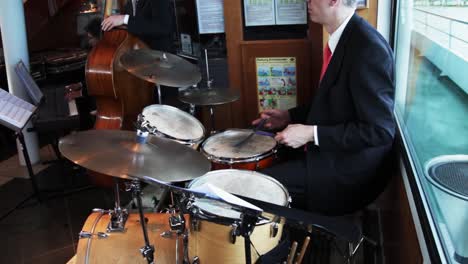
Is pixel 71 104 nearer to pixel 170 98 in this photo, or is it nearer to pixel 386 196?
pixel 170 98

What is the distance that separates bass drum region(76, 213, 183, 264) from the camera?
1.56 meters

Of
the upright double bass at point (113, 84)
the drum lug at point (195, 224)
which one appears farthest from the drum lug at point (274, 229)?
the upright double bass at point (113, 84)

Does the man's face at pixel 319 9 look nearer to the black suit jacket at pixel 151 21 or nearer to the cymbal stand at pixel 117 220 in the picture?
the cymbal stand at pixel 117 220

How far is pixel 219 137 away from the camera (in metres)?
2.24

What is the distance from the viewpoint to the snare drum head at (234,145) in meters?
2.01

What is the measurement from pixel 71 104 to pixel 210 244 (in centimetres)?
193

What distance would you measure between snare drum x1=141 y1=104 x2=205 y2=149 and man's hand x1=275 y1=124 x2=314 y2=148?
0.44 m

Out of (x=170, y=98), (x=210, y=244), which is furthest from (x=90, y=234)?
(x=170, y=98)

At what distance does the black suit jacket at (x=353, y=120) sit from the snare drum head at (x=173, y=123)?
0.59 meters

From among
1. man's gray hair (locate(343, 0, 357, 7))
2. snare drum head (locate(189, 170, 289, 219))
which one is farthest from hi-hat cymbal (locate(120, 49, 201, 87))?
man's gray hair (locate(343, 0, 357, 7))

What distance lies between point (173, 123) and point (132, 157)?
806 millimetres

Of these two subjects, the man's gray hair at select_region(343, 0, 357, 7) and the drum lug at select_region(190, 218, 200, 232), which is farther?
the man's gray hair at select_region(343, 0, 357, 7)

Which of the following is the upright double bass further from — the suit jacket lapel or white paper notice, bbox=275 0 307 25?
the suit jacket lapel

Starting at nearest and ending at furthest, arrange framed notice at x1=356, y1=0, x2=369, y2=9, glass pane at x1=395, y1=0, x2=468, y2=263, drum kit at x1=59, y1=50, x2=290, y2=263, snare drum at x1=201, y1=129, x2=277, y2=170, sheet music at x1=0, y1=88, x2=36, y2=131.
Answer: glass pane at x1=395, y1=0, x2=468, y2=263
drum kit at x1=59, y1=50, x2=290, y2=263
snare drum at x1=201, y1=129, x2=277, y2=170
framed notice at x1=356, y1=0, x2=369, y2=9
sheet music at x1=0, y1=88, x2=36, y2=131
